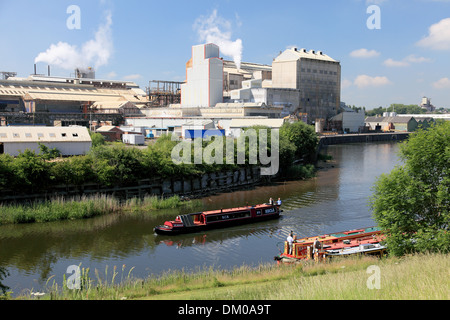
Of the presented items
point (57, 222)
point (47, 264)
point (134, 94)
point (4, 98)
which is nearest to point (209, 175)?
point (57, 222)

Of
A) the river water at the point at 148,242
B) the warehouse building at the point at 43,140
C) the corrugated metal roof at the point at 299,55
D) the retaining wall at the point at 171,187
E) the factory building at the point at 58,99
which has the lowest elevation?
the river water at the point at 148,242

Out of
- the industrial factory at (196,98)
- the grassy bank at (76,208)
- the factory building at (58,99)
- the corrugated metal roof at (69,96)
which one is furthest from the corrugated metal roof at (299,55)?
the grassy bank at (76,208)

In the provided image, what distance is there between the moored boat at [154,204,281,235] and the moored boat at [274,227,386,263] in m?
6.84

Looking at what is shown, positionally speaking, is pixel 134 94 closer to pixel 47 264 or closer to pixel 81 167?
pixel 81 167

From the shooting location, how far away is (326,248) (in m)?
23.3

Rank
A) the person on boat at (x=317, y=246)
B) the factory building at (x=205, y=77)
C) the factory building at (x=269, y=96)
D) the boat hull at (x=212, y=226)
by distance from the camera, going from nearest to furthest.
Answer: the person on boat at (x=317, y=246) → the boat hull at (x=212, y=226) → the factory building at (x=205, y=77) → the factory building at (x=269, y=96)

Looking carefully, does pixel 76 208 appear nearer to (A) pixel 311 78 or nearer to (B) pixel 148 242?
(B) pixel 148 242

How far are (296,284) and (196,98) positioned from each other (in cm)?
7632

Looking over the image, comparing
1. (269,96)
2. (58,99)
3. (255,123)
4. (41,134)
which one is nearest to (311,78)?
(269,96)

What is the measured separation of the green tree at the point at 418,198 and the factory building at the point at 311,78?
78.6 metres

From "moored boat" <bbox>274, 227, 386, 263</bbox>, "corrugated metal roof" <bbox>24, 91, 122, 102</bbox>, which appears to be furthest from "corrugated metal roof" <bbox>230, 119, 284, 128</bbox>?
"moored boat" <bbox>274, 227, 386, 263</bbox>

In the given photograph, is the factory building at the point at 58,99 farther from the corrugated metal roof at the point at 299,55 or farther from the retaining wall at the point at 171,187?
the retaining wall at the point at 171,187

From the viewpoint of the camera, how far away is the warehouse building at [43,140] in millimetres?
36969

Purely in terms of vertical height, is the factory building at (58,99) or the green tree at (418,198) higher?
the factory building at (58,99)
